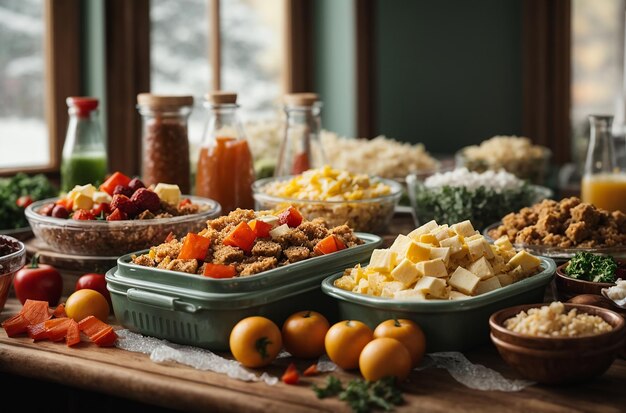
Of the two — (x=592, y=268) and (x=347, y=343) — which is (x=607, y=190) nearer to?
(x=592, y=268)

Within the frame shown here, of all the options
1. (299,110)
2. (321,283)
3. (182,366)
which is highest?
(299,110)

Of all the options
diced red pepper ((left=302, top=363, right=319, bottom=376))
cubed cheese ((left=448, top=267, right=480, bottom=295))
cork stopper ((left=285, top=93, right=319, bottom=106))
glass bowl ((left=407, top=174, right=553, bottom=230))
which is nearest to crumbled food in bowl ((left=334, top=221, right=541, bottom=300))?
cubed cheese ((left=448, top=267, right=480, bottom=295))

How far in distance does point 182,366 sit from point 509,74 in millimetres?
4978

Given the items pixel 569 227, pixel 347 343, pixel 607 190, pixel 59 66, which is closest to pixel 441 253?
pixel 347 343

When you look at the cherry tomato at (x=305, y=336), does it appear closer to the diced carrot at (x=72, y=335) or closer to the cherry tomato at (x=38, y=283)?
the diced carrot at (x=72, y=335)

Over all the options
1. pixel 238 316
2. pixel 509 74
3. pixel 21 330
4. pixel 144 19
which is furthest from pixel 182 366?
pixel 509 74

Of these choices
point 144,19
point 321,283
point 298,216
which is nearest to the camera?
point 321,283

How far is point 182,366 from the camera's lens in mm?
1942

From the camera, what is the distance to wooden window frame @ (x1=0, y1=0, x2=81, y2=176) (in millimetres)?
4016

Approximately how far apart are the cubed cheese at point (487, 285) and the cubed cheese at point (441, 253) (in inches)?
3.7

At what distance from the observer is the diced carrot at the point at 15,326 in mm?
2186

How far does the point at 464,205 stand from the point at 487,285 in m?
1.10

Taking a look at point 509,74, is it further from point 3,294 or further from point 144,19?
point 3,294

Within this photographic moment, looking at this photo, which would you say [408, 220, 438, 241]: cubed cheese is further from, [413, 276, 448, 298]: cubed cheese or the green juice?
the green juice
